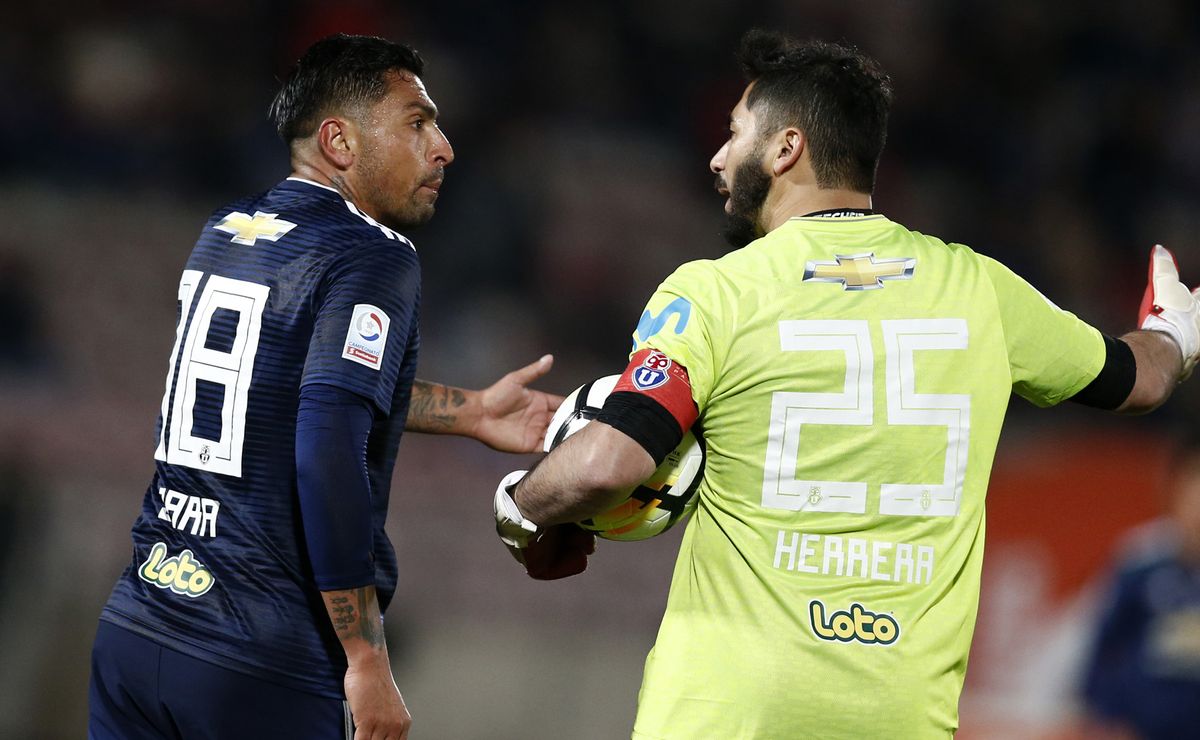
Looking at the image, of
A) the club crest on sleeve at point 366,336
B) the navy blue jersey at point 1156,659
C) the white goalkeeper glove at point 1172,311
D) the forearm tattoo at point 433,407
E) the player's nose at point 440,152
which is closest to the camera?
the club crest on sleeve at point 366,336

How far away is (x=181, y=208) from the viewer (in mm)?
7988

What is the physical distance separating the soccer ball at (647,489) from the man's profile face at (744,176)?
48 cm

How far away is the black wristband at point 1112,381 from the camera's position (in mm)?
2988

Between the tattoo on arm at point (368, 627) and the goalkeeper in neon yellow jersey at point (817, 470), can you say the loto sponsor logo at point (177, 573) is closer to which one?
the tattoo on arm at point (368, 627)

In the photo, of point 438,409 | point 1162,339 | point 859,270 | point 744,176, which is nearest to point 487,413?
point 438,409

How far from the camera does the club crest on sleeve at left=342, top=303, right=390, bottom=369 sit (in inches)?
111

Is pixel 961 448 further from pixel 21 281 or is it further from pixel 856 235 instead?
pixel 21 281

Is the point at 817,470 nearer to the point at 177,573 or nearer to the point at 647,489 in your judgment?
the point at 647,489

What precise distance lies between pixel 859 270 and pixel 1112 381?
68 centimetres

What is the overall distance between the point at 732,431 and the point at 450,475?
14.2 ft

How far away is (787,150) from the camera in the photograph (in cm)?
300

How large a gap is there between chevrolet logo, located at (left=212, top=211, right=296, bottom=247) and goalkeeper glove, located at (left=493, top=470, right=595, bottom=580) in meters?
0.79

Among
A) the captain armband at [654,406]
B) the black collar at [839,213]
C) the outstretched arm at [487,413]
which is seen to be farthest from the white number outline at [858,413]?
the outstretched arm at [487,413]

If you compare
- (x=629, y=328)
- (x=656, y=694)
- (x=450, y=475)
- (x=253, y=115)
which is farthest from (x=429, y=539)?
(x=656, y=694)
